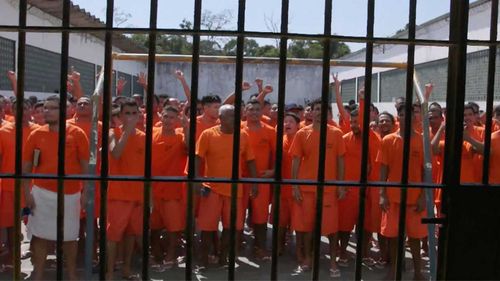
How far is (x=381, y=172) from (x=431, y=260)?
126 centimetres

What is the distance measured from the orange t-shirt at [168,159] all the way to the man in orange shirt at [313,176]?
1.02 metres

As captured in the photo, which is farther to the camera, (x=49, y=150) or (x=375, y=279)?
(x=375, y=279)

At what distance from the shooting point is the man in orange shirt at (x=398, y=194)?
187 inches

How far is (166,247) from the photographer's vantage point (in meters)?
5.62

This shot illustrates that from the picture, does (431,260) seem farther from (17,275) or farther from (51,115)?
(51,115)

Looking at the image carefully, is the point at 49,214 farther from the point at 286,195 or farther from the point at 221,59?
the point at 286,195

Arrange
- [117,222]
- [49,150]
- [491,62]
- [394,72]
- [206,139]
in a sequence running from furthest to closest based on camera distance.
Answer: [394,72] < [206,139] < [117,222] < [49,150] < [491,62]

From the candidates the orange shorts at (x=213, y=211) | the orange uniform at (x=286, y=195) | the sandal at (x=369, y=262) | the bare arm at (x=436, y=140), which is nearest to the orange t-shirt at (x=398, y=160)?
the bare arm at (x=436, y=140)

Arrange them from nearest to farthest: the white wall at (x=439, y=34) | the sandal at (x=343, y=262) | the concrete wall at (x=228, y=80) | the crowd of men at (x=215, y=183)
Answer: the crowd of men at (x=215, y=183) < the sandal at (x=343, y=262) < the white wall at (x=439, y=34) < the concrete wall at (x=228, y=80)

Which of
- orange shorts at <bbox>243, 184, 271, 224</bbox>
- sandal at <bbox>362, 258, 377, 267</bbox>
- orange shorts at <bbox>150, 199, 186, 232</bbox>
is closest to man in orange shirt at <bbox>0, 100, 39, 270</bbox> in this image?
orange shorts at <bbox>150, 199, 186, 232</bbox>

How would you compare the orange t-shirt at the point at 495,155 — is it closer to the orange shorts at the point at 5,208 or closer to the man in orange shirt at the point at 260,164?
the man in orange shirt at the point at 260,164

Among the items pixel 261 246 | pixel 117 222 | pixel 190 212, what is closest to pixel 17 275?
pixel 190 212

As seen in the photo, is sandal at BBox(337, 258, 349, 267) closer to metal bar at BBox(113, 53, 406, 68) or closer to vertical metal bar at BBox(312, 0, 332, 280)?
metal bar at BBox(113, 53, 406, 68)

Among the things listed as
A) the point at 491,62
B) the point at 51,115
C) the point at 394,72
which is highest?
the point at 394,72
